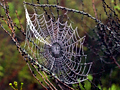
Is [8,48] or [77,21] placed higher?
[77,21]

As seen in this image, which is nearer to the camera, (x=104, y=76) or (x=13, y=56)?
(x=104, y=76)

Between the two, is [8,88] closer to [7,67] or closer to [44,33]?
[7,67]

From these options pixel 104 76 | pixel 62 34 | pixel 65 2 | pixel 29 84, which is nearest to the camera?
pixel 62 34

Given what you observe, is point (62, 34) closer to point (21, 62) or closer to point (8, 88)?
point (21, 62)

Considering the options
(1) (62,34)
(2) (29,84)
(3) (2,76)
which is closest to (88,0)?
(1) (62,34)

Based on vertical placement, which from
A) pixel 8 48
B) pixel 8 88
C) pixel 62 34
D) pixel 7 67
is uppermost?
pixel 62 34

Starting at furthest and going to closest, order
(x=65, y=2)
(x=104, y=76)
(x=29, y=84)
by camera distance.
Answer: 1. (x=65, y=2)
2. (x=29, y=84)
3. (x=104, y=76)

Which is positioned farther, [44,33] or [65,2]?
[65,2]

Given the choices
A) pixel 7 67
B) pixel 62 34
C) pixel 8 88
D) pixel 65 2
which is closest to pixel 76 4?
pixel 65 2

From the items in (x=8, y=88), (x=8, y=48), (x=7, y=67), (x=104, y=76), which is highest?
(x=8, y=48)
